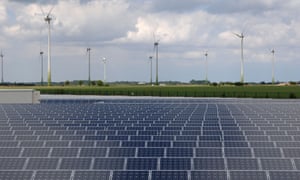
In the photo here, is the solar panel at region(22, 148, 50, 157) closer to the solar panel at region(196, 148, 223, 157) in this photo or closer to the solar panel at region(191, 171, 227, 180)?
the solar panel at region(196, 148, 223, 157)

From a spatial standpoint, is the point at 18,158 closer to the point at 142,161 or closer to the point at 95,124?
the point at 142,161

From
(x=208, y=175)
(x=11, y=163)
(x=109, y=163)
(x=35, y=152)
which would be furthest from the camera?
(x=35, y=152)

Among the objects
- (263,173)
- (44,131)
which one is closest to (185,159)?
(263,173)

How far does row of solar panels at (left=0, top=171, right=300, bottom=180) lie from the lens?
2405cm

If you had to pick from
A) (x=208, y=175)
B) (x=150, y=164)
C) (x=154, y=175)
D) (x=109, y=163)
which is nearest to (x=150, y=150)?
(x=150, y=164)

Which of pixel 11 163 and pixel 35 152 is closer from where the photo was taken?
pixel 11 163

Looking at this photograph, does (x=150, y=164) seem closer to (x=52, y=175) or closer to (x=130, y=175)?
(x=130, y=175)

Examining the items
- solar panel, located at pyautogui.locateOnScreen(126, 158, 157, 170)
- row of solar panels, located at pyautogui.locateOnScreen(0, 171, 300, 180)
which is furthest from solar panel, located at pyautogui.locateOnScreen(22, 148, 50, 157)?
solar panel, located at pyautogui.locateOnScreen(126, 158, 157, 170)


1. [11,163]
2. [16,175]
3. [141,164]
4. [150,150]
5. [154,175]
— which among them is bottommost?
[16,175]

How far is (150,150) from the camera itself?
90.6 ft

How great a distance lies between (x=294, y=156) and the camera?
26.8 metres

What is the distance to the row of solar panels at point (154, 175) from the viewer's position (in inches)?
947

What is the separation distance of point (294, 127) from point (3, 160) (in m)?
18.1

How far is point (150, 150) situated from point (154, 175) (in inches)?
130
